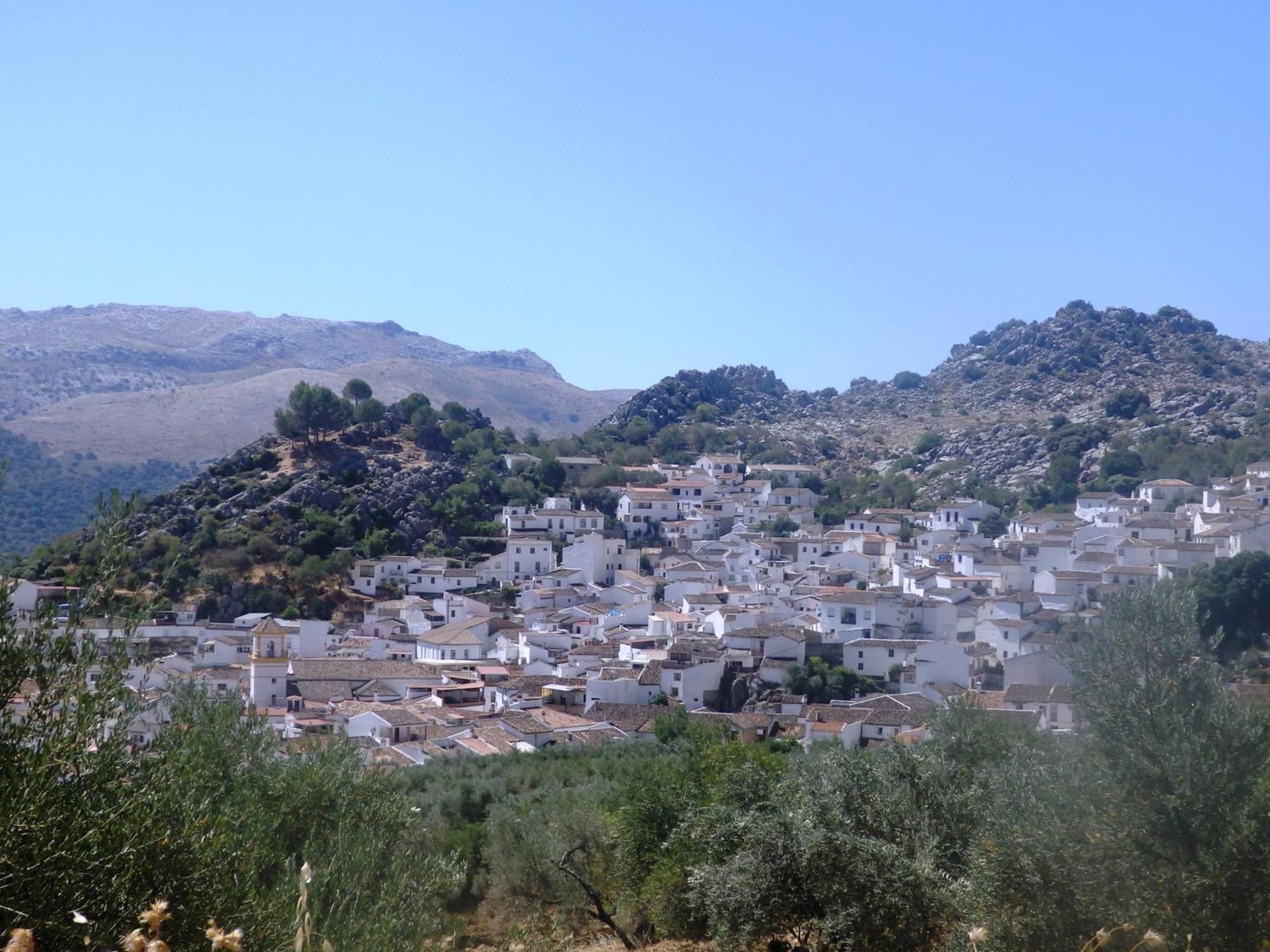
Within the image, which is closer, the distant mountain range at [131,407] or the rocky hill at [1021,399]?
the distant mountain range at [131,407]

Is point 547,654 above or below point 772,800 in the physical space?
below

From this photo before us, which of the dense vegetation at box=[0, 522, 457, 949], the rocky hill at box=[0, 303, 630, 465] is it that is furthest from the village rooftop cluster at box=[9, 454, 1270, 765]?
the rocky hill at box=[0, 303, 630, 465]

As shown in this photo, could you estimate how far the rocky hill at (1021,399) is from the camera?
74.0 metres

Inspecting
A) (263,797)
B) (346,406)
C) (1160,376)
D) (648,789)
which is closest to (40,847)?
(263,797)

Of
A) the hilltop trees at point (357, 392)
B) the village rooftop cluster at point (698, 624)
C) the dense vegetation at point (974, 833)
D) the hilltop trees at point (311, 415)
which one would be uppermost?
the hilltop trees at point (357, 392)

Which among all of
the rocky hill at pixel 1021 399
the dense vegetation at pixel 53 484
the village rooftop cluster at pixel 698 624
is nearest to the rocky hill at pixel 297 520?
the village rooftop cluster at pixel 698 624

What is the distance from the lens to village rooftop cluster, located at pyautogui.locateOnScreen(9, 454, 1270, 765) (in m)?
30.2

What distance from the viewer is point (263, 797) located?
10891mm

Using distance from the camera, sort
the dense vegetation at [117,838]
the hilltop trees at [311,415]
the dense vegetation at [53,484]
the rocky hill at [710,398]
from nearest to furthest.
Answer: the dense vegetation at [117,838] < the dense vegetation at [53,484] < the hilltop trees at [311,415] < the rocky hill at [710,398]

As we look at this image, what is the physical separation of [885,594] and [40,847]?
1540 inches

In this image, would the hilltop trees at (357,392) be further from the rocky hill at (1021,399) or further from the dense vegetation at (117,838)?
the dense vegetation at (117,838)

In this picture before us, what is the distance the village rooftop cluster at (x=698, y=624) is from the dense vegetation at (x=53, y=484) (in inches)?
750

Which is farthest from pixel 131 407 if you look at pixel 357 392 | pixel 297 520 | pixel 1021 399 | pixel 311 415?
pixel 1021 399

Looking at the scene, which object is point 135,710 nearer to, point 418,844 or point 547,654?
point 418,844
